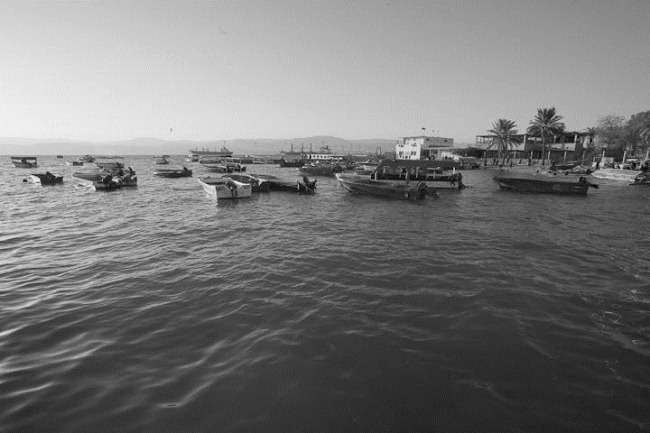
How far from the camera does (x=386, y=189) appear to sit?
32.7m

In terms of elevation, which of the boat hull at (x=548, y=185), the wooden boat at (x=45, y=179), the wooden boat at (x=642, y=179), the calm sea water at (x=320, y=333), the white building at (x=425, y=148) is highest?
the white building at (x=425, y=148)

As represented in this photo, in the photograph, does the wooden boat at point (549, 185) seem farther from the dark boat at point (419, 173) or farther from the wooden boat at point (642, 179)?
the wooden boat at point (642, 179)

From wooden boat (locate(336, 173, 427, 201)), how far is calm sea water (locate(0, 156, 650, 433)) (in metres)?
15.1

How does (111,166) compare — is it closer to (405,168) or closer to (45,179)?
(45,179)

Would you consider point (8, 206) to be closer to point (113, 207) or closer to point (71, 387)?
point (113, 207)

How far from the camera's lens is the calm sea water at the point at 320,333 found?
5.45 metres

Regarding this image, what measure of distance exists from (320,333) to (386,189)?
2629 centimetres

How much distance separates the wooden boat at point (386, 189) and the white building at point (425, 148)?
70.7 m

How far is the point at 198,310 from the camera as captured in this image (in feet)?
29.2

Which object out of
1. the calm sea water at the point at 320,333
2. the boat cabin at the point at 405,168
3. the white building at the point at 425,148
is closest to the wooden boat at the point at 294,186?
the boat cabin at the point at 405,168

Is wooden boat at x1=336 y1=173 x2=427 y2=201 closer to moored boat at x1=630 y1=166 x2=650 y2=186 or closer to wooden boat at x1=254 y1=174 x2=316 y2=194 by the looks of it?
wooden boat at x1=254 y1=174 x2=316 y2=194

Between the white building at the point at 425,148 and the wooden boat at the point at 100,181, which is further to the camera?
the white building at the point at 425,148

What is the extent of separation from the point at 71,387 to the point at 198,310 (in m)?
3.25

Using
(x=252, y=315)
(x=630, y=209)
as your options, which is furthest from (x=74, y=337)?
(x=630, y=209)
